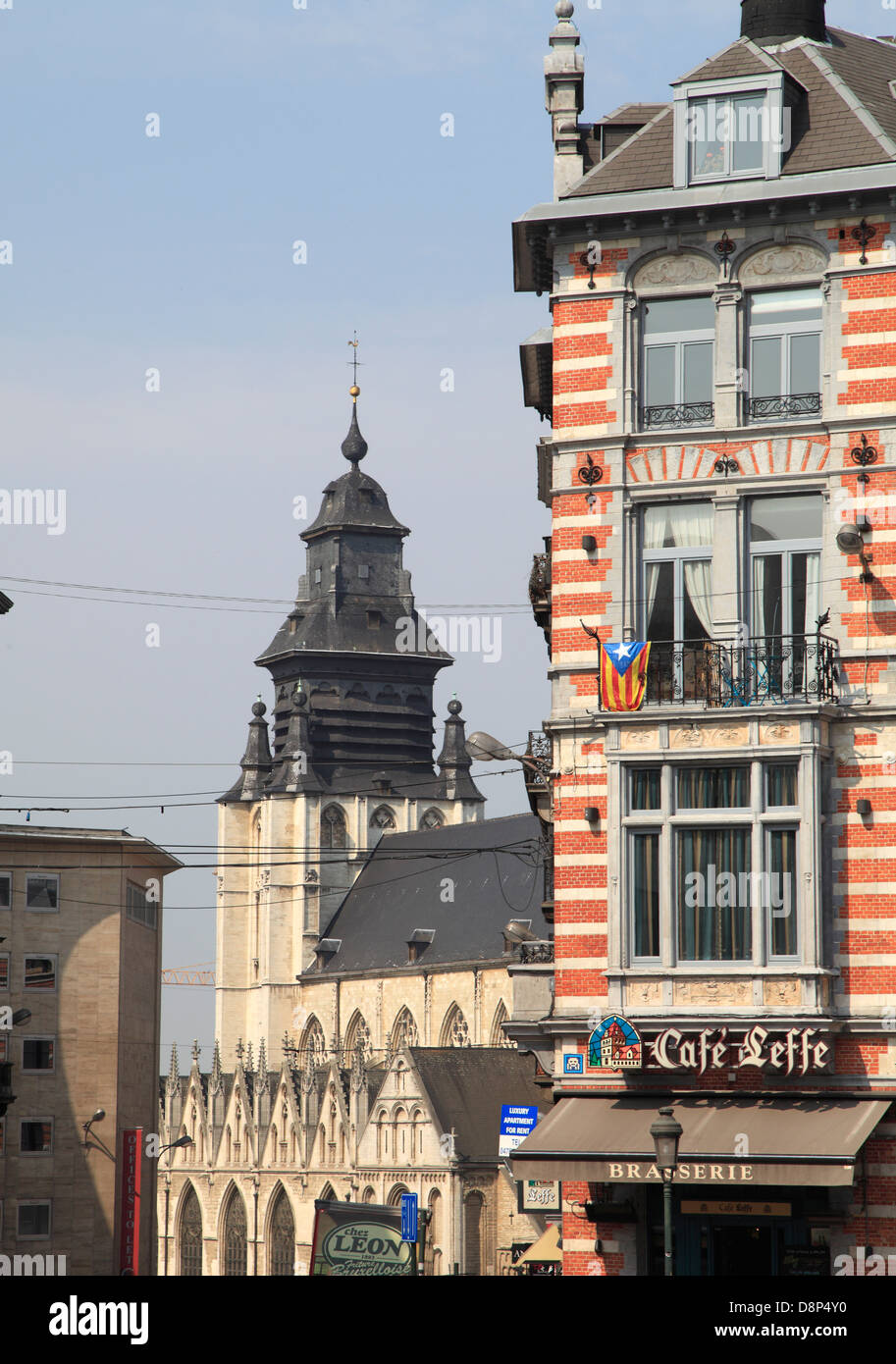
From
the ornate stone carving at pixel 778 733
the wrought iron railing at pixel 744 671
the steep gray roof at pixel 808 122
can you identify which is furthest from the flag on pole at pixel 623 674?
the steep gray roof at pixel 808 122

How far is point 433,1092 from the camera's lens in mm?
97438

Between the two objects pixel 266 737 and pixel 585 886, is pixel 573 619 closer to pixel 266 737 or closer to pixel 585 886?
pixel 585 886

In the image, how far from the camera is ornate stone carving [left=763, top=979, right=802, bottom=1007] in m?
27.0

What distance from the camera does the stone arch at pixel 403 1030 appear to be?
12712cm

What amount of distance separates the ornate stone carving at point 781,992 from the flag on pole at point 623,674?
162 inches

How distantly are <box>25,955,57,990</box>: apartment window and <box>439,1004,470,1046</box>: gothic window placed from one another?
57.0 m

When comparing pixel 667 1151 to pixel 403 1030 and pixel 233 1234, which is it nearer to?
pixel 233 1234

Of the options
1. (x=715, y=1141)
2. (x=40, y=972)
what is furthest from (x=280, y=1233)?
→ (x=715, y=1141)

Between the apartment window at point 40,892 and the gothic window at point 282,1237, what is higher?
the apartment window at point 40,892

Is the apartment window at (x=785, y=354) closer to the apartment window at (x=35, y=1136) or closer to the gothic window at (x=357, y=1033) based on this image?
the apartment window at (x=35, y=1136)

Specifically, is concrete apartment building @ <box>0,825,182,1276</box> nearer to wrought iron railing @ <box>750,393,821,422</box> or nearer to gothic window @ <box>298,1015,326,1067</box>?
wrought iron railing @ <box>750,393,821,422</box>
